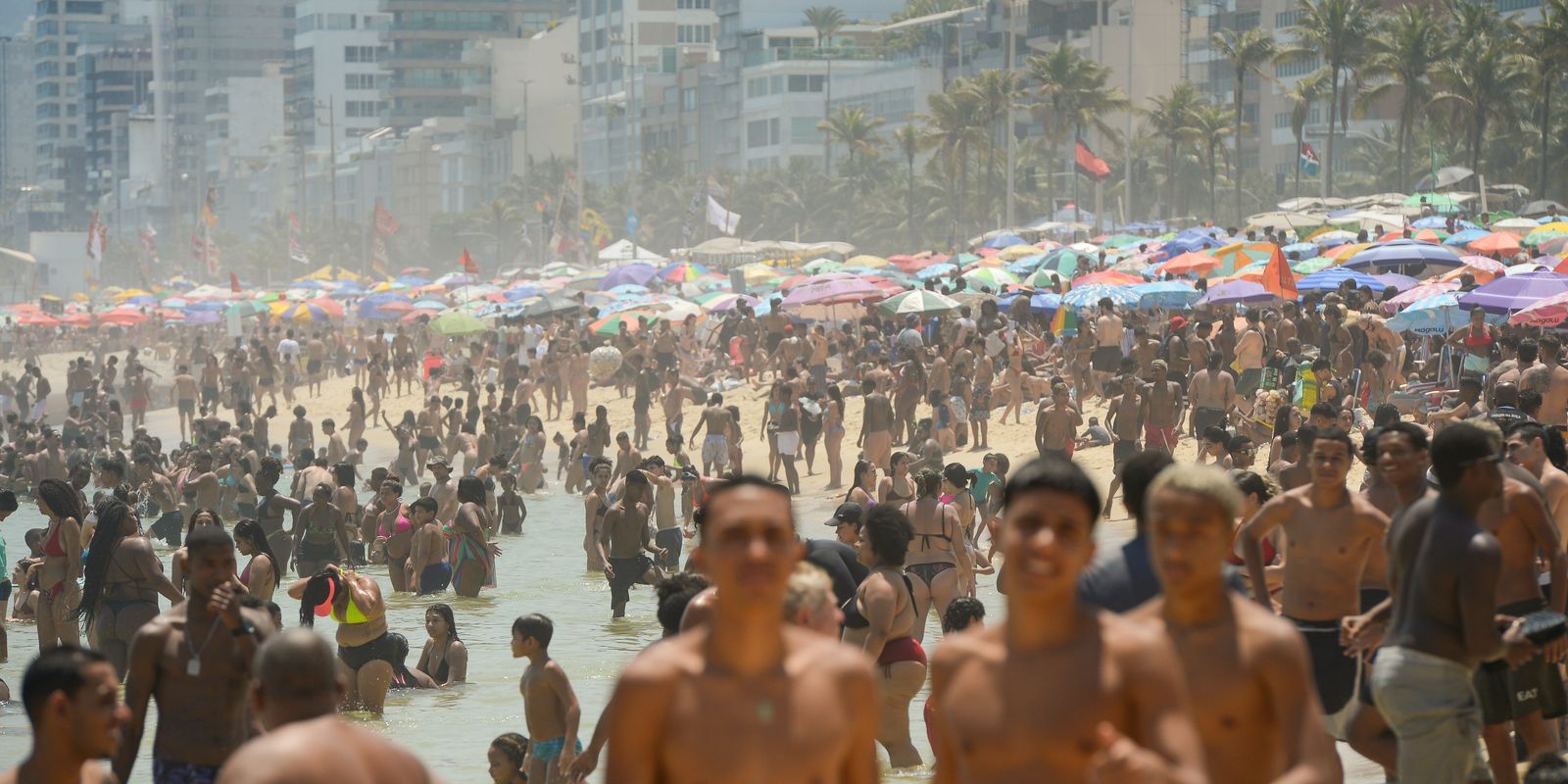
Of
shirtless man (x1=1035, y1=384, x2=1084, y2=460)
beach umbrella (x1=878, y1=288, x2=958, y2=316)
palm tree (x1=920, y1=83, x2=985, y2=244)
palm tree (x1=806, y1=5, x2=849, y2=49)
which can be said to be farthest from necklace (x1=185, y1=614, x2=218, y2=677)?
palm tree (x1=806, y1=5, x2=849, y2=49)

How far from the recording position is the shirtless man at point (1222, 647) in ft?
11.0

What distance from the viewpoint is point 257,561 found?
9.83 meters

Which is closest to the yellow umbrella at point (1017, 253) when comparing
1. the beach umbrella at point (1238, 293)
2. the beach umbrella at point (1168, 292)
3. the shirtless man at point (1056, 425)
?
the beach umbrella at point (1168, 292)

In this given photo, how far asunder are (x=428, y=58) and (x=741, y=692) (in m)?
138

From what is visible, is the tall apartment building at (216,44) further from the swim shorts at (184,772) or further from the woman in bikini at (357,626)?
the swim shorts at (184,772)

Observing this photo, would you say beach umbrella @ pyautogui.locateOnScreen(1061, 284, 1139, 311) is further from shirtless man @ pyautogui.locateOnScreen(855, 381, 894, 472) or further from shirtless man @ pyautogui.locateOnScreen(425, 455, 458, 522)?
shirtless man @ pyautogui.locateOnScreen(425, 455, 458, 522)

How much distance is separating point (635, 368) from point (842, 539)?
2209 centimetres

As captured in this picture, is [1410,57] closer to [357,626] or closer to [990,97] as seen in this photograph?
[990,97]

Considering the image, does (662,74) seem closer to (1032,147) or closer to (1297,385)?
(1032,147)

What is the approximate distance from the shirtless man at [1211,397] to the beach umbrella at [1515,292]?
2.82 metres

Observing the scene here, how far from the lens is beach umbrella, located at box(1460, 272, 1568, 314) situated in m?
19.0

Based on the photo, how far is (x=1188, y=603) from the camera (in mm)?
3443

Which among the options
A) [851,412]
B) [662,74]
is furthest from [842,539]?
[662,74]

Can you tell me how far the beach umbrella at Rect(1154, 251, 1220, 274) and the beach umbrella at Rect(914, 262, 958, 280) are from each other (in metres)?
6.33
